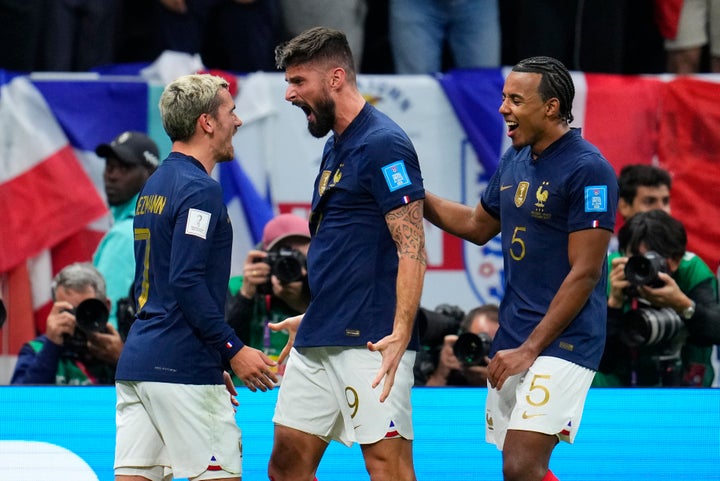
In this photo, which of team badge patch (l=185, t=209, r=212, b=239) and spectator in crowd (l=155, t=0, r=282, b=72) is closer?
team badge patch (l=185, t=209, r=212, b=239)

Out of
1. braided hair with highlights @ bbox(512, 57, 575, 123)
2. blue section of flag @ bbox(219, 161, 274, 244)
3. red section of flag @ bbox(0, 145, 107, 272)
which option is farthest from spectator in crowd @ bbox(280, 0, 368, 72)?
braided hair with highlights @ bbox(512, 57, 575, 123)

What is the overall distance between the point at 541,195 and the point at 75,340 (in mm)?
2496

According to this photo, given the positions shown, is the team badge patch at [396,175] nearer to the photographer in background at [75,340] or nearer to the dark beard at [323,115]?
the dark beard at [323,115]

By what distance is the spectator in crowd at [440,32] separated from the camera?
7.79m

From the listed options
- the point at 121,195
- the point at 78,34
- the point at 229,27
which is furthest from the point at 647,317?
the point at 78,34

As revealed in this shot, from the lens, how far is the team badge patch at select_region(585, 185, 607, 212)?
4430 mm

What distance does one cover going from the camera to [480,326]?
6.27 metres

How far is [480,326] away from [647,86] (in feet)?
7.15

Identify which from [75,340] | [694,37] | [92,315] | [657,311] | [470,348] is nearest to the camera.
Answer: [470,348]

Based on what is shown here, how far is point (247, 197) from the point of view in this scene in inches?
296

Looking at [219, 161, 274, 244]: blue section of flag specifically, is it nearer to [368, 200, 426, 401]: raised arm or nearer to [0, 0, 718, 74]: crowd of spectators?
[0, 0, 718, 74]: crowd of spectators

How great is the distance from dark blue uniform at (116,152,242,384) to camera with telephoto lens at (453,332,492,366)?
1.47 metres

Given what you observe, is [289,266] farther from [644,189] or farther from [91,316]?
[644,189]

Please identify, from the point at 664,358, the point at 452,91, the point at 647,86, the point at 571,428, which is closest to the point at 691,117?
the point at 647,86
